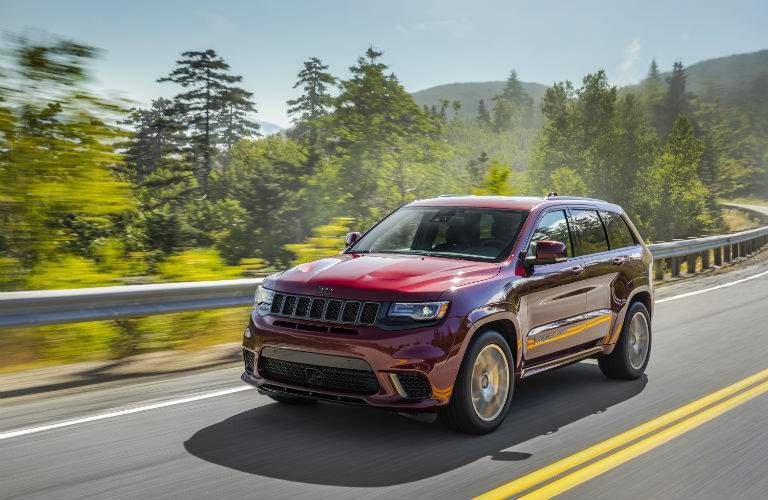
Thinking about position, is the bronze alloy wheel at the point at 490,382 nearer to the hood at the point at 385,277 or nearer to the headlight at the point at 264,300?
the hood at the point at 385,277

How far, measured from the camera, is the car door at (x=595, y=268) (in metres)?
7.37

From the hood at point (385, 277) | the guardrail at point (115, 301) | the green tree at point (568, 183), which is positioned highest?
the green tree at point (568, 183)

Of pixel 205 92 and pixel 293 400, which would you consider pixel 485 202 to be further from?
pixel 205 92

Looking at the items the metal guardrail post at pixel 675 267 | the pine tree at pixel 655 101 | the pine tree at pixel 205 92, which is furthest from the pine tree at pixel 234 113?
the pine tree at pixel 655 101

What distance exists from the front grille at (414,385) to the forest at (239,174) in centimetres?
431

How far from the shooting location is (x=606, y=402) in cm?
718

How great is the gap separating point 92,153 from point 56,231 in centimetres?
104

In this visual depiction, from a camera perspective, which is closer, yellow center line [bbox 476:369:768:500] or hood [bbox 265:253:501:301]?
yellow center line [bbox 476:369:768:500]

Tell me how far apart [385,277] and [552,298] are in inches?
64.6

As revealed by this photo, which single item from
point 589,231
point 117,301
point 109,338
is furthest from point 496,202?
point 109,338

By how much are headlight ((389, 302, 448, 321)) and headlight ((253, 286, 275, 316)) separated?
3.26 ft

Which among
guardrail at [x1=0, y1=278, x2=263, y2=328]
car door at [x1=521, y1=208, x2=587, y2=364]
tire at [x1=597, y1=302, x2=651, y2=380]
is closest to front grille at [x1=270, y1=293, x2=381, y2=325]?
car door at [x1=521, y1=208, x2=587, y2=364]

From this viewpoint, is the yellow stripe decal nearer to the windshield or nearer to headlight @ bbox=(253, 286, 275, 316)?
the windshield

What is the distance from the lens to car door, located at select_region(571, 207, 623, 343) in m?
7.37
